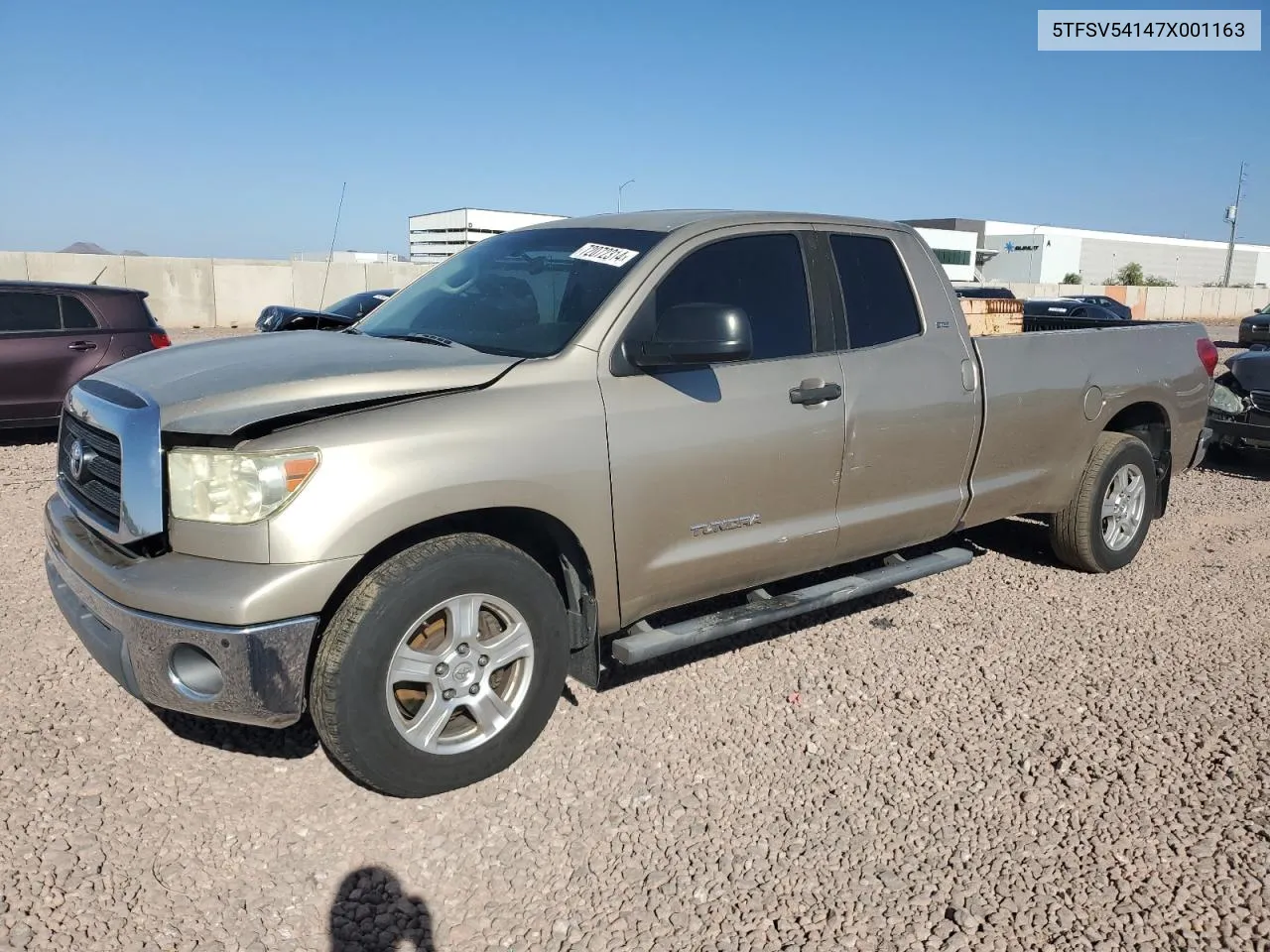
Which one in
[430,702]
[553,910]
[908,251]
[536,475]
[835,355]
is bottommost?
[553,910]

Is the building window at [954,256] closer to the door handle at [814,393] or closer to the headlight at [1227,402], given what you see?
the headlight at [1227,402]

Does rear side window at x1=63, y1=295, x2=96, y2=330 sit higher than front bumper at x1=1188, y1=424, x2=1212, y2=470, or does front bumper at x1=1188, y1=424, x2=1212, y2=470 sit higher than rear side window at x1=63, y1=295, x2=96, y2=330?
rear side window at x1=63, y1=295, x2=96, y2=330

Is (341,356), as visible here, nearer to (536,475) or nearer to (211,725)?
(536,475)

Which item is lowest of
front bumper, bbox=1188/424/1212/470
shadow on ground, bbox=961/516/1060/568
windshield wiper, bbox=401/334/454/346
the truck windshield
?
shadow on ground, bbox=961/516/1060/568

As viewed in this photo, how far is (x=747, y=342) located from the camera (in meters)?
3.43

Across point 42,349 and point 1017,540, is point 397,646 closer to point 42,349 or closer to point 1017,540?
point 1017,540

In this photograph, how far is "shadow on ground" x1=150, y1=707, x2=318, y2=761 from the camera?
11.6ft

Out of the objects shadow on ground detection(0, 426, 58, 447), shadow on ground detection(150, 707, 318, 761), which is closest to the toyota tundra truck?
shadow on ground detection(150, 707, 318, 761)

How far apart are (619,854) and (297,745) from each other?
134cm

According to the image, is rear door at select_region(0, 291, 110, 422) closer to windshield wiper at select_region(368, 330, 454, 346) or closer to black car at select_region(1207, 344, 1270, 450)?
windshield wiper at select_region(368, 330, 454, 346)

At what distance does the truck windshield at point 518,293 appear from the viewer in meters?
3.66

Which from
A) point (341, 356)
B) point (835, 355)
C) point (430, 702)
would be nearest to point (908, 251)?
point (835, 355)

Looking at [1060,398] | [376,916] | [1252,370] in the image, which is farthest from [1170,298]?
[376,916]

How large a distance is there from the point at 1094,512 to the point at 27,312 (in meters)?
9.28
